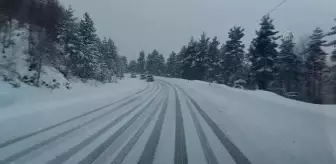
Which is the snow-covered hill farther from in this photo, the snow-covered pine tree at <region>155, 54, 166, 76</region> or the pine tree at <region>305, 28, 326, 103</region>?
the snow-covered pine tree at <region>155, 54, 166, 76</region>

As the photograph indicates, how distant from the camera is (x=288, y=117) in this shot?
8.48m

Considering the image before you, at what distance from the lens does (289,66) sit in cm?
4209

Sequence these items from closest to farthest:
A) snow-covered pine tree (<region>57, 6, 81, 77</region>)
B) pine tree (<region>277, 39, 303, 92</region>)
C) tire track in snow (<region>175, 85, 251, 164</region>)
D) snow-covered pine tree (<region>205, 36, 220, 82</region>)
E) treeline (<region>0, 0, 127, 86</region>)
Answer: tire track in snow (<region>175, 85, 251, 164</region>) → treeline (<region>0, 0, 127, 86</region>) → snow-covered pine tree (<region>57, 6, 81, 77</region>) → pine tree (<region>277, 39, 303, 92</region>) → snow-covered pine tree (<region>205, 36, 220, 82</region>)

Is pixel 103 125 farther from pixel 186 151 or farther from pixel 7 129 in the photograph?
pixel 186 151

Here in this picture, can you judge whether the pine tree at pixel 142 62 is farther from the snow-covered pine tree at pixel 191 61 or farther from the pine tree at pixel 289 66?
the pine tree at pixel 289 66

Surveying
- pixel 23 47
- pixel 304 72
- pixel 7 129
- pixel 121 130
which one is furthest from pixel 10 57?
pixel 304 72

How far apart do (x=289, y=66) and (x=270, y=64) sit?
7.85m

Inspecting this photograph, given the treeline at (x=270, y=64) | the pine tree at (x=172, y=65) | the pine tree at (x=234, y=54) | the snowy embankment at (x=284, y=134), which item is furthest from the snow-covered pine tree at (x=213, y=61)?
the snowy embankment at (x=284, y=134)

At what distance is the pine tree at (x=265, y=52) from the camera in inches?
1415

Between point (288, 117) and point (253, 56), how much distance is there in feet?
99.5

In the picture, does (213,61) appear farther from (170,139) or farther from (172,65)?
(170,139)

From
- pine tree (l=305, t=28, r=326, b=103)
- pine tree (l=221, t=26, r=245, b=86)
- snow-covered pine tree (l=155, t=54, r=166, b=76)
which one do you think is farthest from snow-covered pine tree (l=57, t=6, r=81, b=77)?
snow-covered pine tree (l=155, t=54, r=166, b=76)

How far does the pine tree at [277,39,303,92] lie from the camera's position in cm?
4209

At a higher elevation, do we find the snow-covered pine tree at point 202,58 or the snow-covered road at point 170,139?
the snow-covered pine tree at point 202,58
